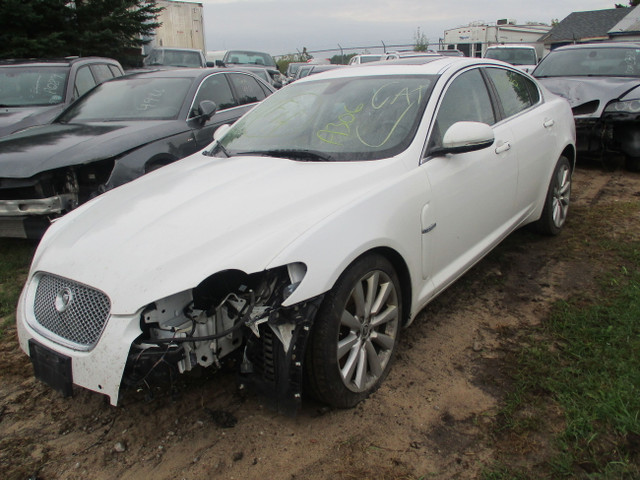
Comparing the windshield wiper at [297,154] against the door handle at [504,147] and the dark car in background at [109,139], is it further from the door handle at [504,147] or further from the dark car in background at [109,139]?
the dark car in background at [109,139]

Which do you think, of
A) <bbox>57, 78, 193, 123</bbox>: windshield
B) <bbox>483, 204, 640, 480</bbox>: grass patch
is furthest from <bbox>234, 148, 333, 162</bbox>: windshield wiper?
<bbox>57, 78, 193, 123</bbox>: windshield

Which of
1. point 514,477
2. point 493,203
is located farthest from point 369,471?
point 493,203

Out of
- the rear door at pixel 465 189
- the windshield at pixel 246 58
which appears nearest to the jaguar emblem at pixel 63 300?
the rear door at pixel 465 189

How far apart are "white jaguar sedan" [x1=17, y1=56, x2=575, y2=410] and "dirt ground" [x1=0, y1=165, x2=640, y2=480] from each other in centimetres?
20

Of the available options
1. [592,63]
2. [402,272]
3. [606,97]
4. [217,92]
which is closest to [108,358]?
[402,272]

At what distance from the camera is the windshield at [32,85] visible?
693 cm

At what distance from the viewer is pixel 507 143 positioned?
A: 361cm

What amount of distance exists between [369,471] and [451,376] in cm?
84

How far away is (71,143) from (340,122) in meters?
2.85

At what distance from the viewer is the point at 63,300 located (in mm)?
2328

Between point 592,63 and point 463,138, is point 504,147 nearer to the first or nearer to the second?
point 463,138

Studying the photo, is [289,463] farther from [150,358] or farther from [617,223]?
[617,223]

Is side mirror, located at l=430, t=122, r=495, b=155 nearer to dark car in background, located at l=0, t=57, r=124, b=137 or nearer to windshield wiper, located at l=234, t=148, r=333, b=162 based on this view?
windshield wiper, located at l=234, t=148, r=333, b=162

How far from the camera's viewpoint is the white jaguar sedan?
218 cm
